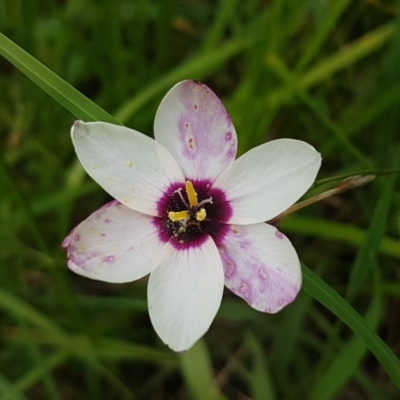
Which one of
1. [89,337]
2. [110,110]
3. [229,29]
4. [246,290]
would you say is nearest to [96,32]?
[110,110]

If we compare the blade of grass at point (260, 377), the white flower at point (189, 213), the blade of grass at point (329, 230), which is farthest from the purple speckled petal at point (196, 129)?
the blade of grass at point (260, 377)

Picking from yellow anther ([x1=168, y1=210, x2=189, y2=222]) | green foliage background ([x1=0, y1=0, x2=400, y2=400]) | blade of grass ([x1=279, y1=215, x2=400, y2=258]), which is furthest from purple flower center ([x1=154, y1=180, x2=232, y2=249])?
blade of grass ([x1=279, y1=215, x2=400, y2=258])

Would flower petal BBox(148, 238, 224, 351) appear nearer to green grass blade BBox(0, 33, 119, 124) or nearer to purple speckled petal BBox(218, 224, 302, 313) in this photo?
purple speckled petal BBox(218, 224, 302, 313)

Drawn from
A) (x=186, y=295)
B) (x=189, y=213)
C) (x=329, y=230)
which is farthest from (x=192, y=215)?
(x=329, y=230)

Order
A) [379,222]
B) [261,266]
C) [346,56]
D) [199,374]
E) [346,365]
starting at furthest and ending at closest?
[346,56]
[199,374]
[346,365]
[379,222]
[261,266]

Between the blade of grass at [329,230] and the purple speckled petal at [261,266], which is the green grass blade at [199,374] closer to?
the blade of grass at [329,230]

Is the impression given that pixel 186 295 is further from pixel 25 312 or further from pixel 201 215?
pixel 25 312

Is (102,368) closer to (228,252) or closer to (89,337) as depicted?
(89,337)
